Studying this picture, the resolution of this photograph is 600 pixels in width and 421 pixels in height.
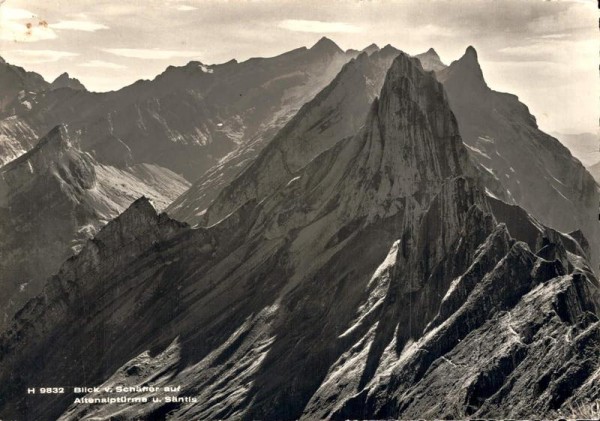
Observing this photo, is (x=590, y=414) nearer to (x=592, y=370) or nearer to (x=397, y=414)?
(x=592, y=370)

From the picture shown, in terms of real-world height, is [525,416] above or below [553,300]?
below

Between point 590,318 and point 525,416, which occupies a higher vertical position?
point 590,318

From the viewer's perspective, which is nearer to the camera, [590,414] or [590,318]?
[590,414]

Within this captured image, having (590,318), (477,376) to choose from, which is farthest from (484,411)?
(590,318)

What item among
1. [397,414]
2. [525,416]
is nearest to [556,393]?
[525,416]

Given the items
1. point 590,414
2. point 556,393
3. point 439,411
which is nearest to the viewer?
point 590,414

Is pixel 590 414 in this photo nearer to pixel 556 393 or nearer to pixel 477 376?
pixel 556 393

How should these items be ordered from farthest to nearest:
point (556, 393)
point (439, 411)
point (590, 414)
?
point (439, 411), point (556, 393), point (590, 414)

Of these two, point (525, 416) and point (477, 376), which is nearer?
point (525, 416)
